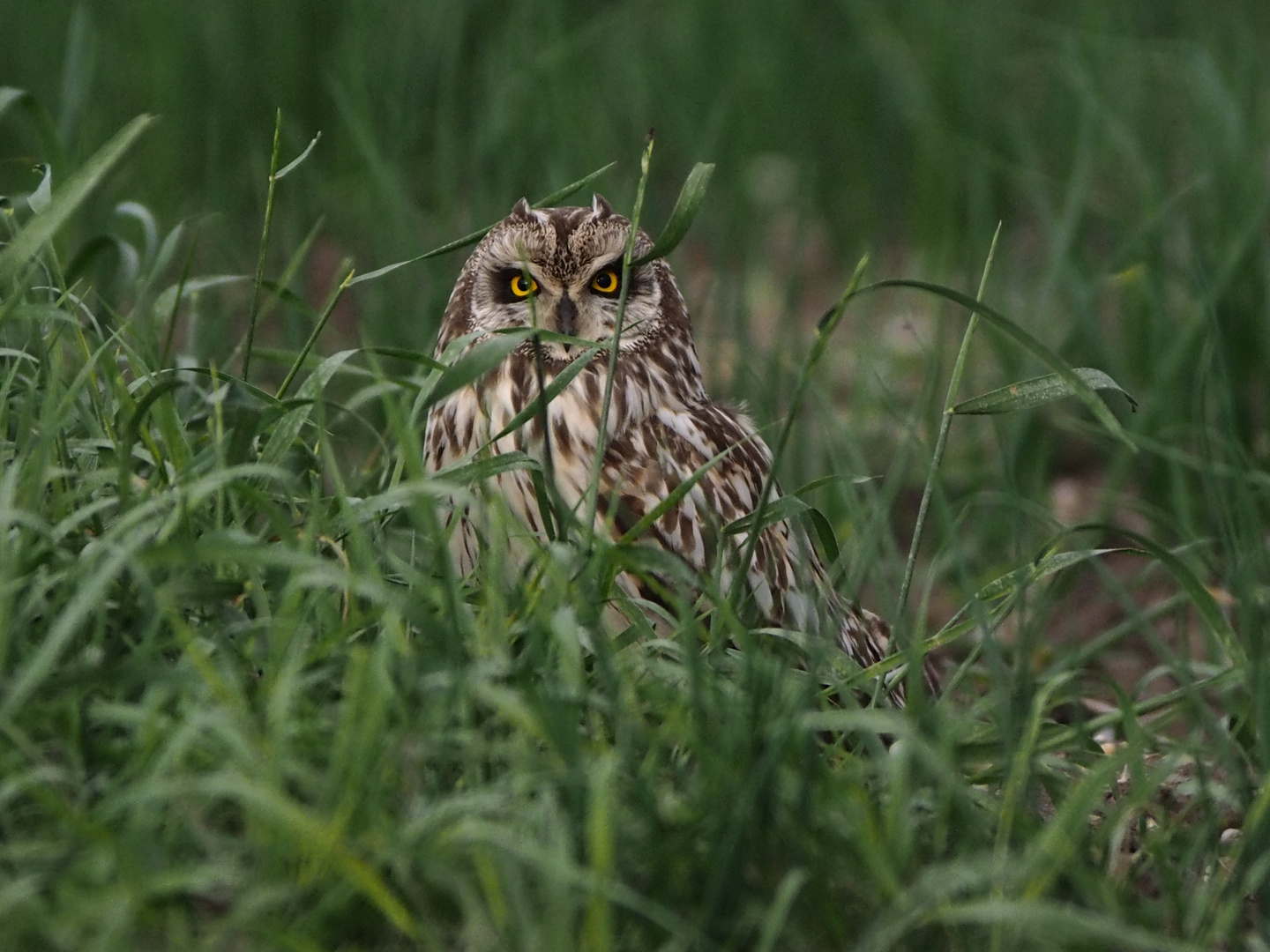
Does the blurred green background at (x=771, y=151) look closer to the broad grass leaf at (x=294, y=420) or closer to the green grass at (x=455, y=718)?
the green grass at (x=455, y=718)

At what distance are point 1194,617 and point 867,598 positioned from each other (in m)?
0.90

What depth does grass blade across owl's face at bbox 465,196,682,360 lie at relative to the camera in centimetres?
327

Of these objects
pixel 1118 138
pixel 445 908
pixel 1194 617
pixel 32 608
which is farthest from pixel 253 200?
pixel 445 908

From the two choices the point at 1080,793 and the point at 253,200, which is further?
the point at 253,200

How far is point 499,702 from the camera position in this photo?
1.99 meters

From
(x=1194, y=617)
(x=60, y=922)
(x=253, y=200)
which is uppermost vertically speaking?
(x=60, y=922)

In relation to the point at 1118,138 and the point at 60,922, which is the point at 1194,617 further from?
the point at 60,922

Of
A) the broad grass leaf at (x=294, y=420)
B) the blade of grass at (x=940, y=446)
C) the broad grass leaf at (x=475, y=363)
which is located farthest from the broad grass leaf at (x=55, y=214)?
the blade of grass at (x=940, y=446)

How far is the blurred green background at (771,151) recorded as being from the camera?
15.8ft

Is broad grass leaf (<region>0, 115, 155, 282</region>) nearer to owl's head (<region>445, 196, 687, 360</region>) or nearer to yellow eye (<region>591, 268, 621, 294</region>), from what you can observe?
owl's head (<region>445, 196, 687, 360</region>)

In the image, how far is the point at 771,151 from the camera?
21.4 feet

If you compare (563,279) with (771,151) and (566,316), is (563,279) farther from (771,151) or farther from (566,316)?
(771,151)

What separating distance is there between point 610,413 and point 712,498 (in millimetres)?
259

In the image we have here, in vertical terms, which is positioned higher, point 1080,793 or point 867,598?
point 1080,793
